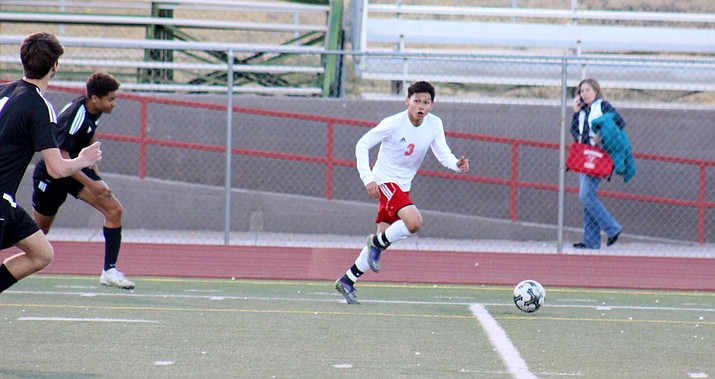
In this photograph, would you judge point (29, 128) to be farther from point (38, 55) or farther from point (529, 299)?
point (529, 299)

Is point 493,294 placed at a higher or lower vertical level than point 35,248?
lower

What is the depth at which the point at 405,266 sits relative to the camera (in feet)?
39.7

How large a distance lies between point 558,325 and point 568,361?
64.1 inches

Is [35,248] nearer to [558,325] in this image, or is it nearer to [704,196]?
[558,325]

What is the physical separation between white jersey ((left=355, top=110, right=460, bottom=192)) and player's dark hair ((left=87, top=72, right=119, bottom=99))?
2.09 meters

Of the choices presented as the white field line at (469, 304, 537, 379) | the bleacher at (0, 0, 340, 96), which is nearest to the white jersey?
the white field line at (469, 304, 537, 379)

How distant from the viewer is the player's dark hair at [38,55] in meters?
6.13

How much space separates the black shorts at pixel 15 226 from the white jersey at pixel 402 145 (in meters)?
3.67

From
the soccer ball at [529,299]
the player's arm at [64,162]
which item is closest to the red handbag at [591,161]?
the soccer ball at [529,299]

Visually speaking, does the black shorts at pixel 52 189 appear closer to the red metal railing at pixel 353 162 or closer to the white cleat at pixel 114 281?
the white cleat at pixel 114 281

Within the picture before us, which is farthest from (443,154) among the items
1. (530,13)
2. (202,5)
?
(202,5)

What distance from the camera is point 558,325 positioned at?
26.8ft

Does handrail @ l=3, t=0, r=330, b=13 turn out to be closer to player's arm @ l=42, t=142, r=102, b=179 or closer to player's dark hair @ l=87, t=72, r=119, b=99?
player's dark hair @ l=87, t=72, r=119, b=99

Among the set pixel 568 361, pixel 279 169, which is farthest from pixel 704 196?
pixel 568 361
